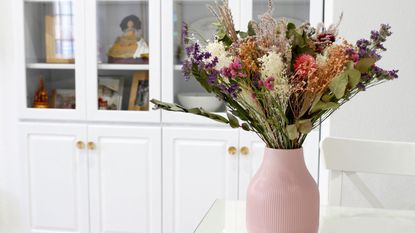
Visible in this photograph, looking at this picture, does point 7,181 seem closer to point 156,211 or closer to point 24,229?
point 24,229

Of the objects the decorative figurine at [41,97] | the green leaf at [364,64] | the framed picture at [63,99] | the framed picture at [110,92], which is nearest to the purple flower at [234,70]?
the green leaf at [364,64]

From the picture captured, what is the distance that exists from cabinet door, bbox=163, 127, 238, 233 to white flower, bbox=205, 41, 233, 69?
159 cm

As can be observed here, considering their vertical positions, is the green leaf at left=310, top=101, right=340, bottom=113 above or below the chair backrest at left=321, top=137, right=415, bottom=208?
above

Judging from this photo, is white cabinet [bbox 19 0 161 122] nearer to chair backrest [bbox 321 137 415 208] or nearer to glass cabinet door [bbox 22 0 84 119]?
glass cabinet door [bbox 22 0 84 119]

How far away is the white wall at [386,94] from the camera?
2.16 meters

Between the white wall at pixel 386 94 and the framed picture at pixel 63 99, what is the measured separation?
1.39 meters

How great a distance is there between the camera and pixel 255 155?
267cm

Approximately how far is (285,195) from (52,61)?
2.10 metres

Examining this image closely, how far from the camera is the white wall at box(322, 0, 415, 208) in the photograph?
216cm

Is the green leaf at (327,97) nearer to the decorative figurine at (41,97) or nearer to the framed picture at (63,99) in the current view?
the framed picture at (63,99)

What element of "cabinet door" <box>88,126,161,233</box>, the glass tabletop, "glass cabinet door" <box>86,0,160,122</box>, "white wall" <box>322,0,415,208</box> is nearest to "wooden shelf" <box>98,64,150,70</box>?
"glass cabinet door" <box>86,0,160,122</box>

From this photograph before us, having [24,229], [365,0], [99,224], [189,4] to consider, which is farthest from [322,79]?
[24,229]

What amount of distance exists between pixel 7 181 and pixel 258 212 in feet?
7.39

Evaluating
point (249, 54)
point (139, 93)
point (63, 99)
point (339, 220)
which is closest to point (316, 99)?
point (249, 54)
